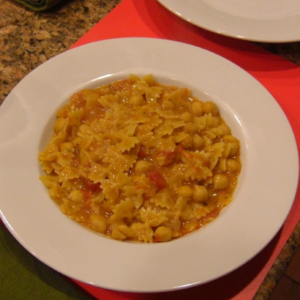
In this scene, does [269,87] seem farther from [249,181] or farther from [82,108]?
[82,108]

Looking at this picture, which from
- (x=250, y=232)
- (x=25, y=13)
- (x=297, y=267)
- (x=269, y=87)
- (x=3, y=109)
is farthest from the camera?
(x=297, y=267)

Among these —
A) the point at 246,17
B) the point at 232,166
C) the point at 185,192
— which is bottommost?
the point at 185,192

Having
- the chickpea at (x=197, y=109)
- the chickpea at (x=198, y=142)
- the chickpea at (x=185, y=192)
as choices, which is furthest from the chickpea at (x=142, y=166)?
the chickpea at (x=197, y=109)

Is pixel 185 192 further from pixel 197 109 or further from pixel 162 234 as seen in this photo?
pixel 197 109

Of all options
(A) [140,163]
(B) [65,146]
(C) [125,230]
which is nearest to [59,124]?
(B) [65,146]

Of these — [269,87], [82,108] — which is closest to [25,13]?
[82,108]
